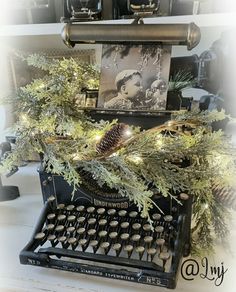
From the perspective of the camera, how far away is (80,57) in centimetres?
133

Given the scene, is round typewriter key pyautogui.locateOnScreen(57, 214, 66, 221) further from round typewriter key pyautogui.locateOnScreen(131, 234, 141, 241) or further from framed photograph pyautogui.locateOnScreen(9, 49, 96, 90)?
framed photograph pyautogui.locateOnScreen(9, 49, 96, 90)

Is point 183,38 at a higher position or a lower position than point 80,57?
Result: higher

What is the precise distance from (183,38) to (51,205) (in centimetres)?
56

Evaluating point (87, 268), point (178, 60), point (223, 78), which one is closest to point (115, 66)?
point (178, 60)

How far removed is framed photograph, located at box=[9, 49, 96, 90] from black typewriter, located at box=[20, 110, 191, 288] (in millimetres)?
652

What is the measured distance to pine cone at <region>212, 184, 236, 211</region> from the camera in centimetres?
83

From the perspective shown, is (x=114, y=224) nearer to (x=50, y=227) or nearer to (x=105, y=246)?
(x=105, y=246)

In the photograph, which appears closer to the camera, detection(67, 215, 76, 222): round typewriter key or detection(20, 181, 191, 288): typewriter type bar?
detection(20, 181, 191, 288): typewriter type bar

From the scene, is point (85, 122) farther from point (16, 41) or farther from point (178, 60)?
point (16, 41)

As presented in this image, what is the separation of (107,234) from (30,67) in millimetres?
897

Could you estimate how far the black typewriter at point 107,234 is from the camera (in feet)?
2.36

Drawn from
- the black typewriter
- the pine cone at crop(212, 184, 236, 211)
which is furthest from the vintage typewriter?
the pine cone at crop(212, 184, 236, 211)

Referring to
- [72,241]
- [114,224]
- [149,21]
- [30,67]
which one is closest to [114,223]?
[114,224]

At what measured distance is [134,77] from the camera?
934 mm
